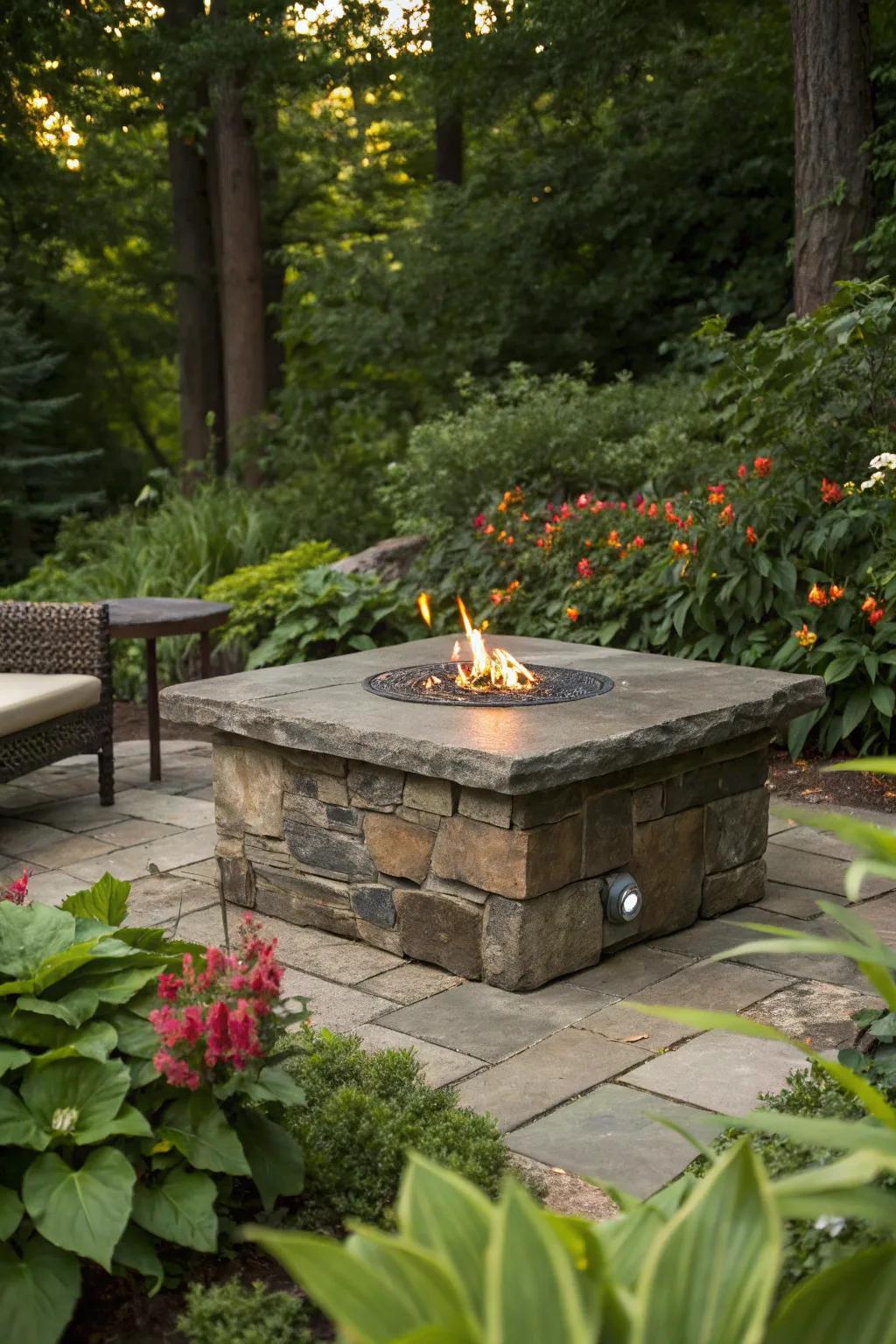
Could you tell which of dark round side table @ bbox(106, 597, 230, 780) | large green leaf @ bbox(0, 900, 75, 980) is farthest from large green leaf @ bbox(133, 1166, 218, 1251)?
dark round side table @ bbox(106, 597, 230, 780)

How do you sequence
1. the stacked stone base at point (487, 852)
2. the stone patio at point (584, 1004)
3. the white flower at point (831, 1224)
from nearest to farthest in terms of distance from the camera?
the white flower at point (831, 1224) < the stone patio at point (584, 1004) < the stacked stone base at point (487, 852)

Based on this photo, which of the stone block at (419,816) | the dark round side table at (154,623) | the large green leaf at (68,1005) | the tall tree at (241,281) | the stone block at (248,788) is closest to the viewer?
the large green leaf at (68,1005)

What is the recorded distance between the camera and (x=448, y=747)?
330 centimetres

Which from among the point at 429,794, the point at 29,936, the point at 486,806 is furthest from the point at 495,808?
the point at 29,936

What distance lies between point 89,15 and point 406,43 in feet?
7.93

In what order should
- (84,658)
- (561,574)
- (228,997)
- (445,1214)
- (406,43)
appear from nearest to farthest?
(445,1214), (228,997), (84,658), (561,574), (406,43)

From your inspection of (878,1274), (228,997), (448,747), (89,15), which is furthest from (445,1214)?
(89,15)

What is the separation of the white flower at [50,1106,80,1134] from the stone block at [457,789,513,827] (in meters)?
1.52

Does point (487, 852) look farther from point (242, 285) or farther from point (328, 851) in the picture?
point (242, 285)

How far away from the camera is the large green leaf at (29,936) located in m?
2.14

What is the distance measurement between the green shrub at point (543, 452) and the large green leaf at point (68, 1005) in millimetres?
5060

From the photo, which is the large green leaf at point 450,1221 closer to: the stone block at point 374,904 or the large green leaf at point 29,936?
the large green leaf at point 29,936

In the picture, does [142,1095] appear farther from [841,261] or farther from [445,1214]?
[841,261]

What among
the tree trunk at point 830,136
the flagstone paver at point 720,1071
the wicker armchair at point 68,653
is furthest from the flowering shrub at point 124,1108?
the tree trunk at point 830,136
